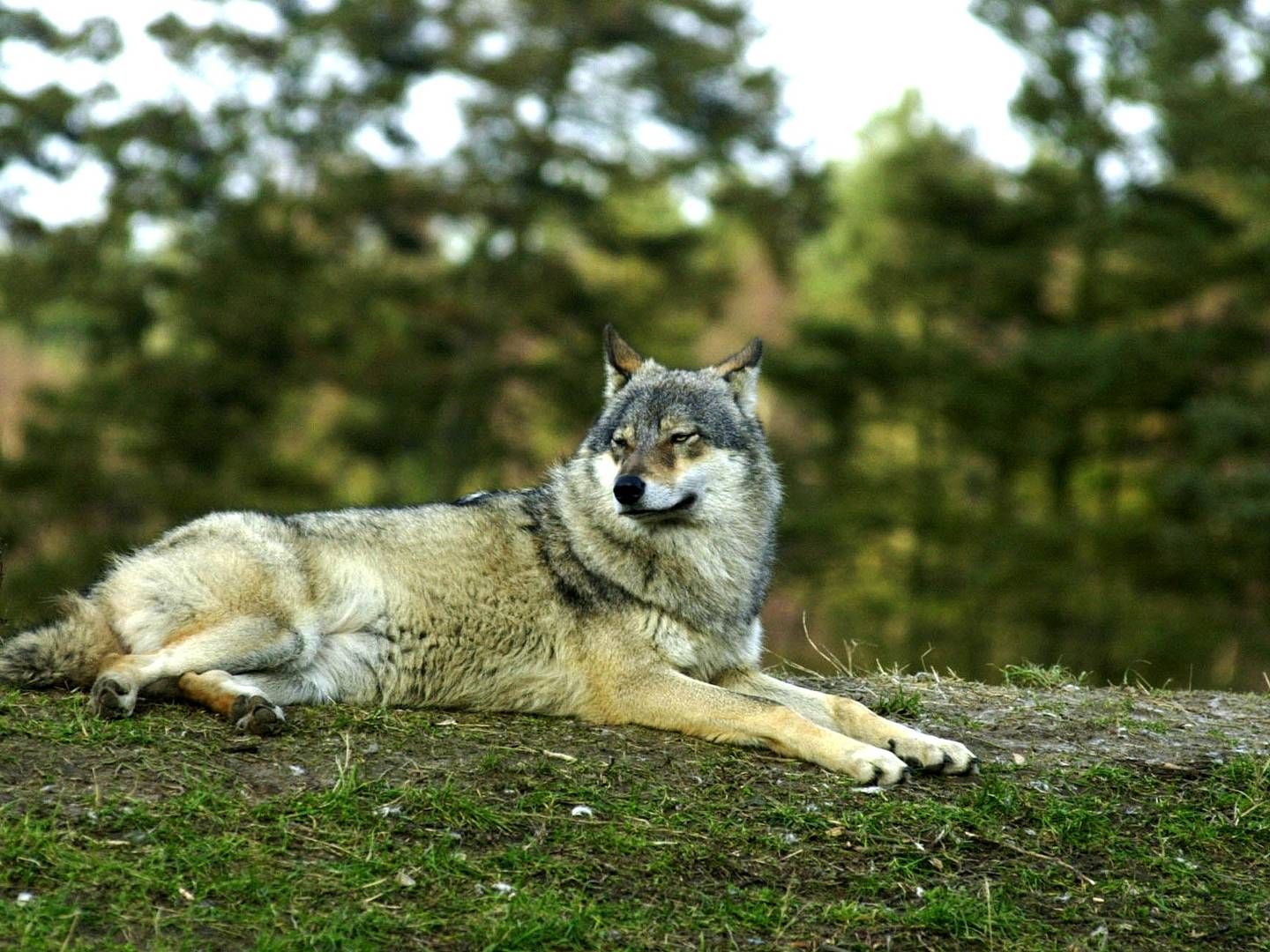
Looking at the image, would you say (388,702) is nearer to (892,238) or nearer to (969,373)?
(969,373)

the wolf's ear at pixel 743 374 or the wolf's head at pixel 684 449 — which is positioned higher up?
the wolf's ear at pixel 743 374

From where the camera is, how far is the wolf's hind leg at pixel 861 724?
20.3ft

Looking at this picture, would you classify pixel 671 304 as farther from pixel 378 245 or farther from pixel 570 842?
pixel 570 842

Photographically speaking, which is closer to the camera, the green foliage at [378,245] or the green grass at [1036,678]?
the green grass at [1036,678]

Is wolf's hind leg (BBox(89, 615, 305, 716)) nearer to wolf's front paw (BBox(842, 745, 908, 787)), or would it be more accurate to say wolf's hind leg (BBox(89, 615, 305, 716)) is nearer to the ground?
the ground

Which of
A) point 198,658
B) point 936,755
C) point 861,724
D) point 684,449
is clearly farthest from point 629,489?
point 198,658

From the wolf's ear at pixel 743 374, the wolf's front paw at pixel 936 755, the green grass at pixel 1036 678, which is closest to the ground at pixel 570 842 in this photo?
the wolf's front paw at pixel 936 755

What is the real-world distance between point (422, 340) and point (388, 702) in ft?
57.8

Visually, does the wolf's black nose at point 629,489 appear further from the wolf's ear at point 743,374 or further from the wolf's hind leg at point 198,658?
the wolf's hind leg at point 198,658

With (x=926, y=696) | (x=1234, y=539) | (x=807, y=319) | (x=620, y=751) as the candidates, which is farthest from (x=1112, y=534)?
(x=620, y=751)

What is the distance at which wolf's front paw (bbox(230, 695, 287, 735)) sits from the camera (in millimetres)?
5793

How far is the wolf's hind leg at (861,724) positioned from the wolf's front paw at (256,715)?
227 cm

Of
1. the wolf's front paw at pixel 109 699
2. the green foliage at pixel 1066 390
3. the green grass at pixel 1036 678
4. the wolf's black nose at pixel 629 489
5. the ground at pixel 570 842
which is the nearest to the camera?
the ground at pixel 570 842

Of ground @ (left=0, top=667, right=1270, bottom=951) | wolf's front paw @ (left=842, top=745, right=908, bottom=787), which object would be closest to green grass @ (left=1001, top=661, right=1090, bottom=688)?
ground @ (left=0, top=667, right=1270, bottom=951)
